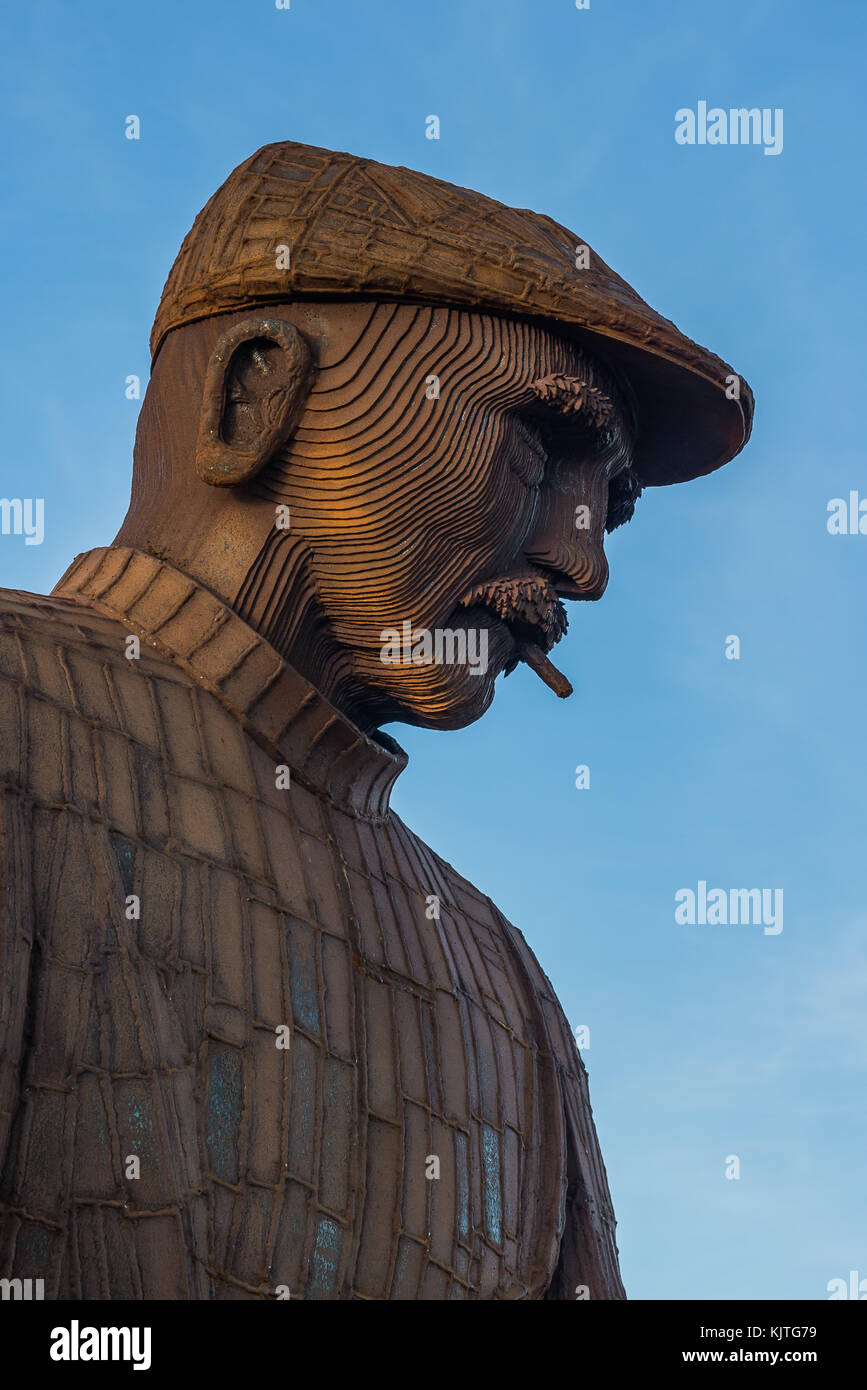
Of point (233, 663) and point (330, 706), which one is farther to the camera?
point (330, 706)

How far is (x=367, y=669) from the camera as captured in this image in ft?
19.2

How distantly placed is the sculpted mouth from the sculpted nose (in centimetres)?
6

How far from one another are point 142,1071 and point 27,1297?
2.07 feet

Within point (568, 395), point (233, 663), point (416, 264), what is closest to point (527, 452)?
point (568, 395)

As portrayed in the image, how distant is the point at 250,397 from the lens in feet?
18.9

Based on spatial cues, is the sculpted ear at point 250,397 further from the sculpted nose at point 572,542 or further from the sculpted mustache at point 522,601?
the sculpted nose at point 572,542

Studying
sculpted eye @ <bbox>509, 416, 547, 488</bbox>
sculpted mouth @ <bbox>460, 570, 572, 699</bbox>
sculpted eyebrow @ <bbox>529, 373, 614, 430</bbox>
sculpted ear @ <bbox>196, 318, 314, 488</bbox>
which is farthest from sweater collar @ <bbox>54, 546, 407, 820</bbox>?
sculpted eyebrow @ <bbox>529, 373, 614, 430</bbox>

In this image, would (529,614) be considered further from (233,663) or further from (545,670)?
(233,663)

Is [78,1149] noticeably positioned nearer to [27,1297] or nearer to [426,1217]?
[27,1297]

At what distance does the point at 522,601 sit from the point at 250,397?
107 centimetres

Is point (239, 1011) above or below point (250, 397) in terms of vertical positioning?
below

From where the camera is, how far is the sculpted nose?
6.06 metres
